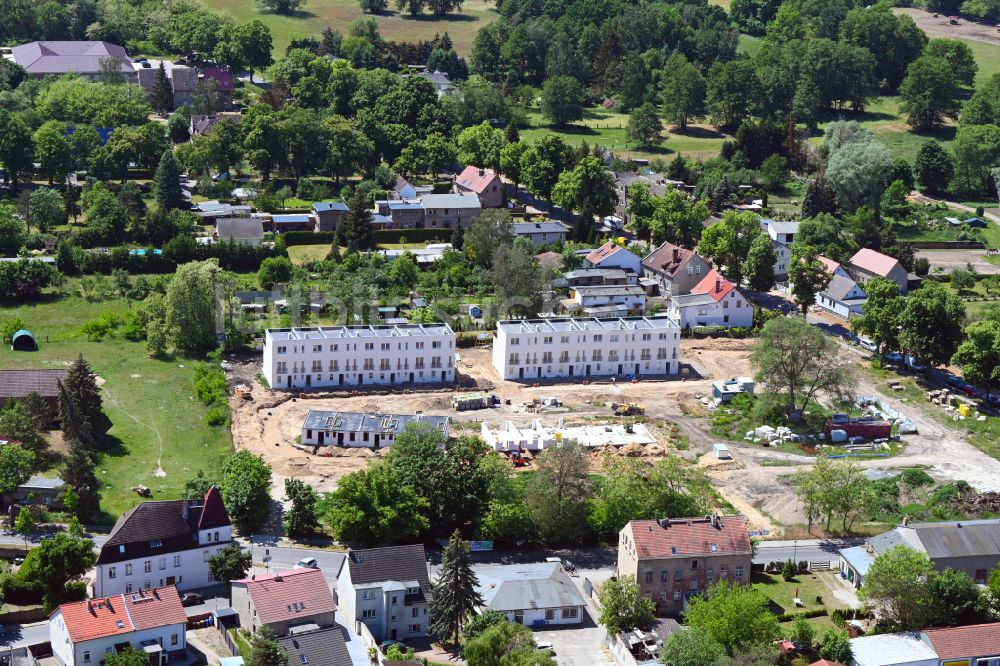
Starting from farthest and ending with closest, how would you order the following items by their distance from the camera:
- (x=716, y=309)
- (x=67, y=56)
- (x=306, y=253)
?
(x=67, y=56)
(x=306, y=253)
(x=716, y=309)

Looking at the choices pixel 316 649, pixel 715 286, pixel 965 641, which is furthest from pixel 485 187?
pixel 316 649

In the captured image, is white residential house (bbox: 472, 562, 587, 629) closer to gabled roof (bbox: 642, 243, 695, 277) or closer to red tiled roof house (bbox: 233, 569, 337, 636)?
red tiled roof house (bbox: 233, 569, 337, 636)

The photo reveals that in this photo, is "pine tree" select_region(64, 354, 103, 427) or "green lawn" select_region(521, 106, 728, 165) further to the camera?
"green lawn" select_region(521, 106, 728, 165)

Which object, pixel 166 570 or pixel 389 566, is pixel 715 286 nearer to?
pixel 389 566

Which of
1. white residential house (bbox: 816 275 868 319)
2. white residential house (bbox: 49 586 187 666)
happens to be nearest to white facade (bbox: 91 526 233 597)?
white residential house (bbox: 49 586 187 666)

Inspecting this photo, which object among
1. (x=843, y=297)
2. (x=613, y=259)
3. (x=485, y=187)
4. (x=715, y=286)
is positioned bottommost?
(x=613, y=259)
